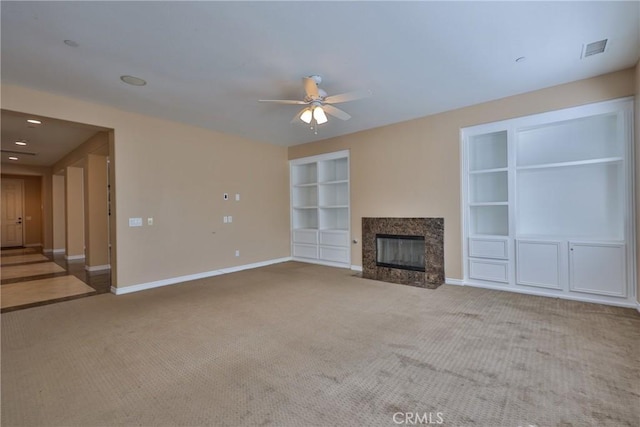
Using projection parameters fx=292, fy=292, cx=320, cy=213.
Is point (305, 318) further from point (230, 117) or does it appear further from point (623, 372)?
point (230, 117)

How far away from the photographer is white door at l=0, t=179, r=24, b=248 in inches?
419

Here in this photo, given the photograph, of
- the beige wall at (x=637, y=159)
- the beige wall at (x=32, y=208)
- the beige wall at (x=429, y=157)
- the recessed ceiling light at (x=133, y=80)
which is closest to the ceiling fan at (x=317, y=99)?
the recessed ceiling light at (x=133, y=80)

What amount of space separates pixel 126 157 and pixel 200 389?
4100 millimetres

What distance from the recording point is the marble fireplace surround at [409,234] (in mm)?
4980

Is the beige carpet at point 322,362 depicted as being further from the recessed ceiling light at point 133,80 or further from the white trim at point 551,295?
the recessed ceiling light at point 133,80

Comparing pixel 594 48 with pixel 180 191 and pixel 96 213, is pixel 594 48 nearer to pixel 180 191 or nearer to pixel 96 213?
pixel 180 191

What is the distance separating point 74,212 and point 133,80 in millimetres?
6306

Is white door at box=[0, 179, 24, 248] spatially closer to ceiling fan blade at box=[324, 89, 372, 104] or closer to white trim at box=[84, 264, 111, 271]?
white trim at box=[84, 264, 111, 271]

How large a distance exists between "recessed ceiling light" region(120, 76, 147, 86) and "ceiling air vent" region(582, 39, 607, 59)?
16.4ft

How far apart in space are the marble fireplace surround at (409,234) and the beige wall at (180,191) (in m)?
2.41

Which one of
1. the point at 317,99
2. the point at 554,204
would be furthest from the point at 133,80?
the point at 554,204

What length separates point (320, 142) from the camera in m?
6.76

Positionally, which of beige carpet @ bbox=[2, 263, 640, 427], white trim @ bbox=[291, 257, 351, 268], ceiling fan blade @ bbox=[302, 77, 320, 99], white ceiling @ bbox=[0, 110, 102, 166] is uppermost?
white ceiling @ bbox=[0, 110, 102, 166]

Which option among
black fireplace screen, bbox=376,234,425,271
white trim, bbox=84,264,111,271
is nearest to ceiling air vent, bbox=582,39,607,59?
black fireplace screen, bbox=376,234,425,271
